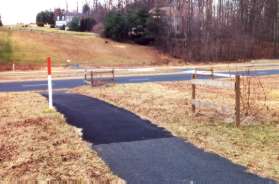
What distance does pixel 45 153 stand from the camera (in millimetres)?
8031

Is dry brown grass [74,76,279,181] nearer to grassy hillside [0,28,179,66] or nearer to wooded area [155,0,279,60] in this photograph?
grassy hillside [0,28,179,66]

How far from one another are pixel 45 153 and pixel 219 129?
4.15m

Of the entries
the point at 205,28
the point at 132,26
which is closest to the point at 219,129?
the point at 132,26

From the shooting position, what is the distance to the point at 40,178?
6.59m

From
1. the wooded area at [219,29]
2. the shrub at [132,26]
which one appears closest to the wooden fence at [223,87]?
the wooded area at [219,29]

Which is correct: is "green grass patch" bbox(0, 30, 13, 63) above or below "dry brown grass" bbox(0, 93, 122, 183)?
above

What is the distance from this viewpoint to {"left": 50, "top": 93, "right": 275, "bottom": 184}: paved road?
262 inches

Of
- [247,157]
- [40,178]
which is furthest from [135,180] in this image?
[247,157]

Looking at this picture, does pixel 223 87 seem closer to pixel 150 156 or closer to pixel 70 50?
pixel 150 156

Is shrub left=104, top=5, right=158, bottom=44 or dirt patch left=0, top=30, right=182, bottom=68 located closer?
dirt patch left=0, top=30, right=182, bottom=68

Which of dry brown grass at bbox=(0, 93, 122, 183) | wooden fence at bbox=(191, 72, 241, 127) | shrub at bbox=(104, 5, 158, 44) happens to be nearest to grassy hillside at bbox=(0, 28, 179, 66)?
shrub at bbox=(104, 5, 158, 44)

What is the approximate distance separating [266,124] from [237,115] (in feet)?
2.87

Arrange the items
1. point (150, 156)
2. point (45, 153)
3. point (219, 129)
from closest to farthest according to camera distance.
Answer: point (150, 156), point (45, 153), point (219, 129)

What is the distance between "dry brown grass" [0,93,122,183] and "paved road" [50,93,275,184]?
29 cm
